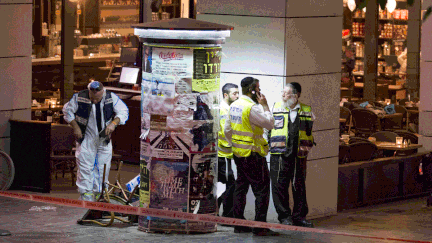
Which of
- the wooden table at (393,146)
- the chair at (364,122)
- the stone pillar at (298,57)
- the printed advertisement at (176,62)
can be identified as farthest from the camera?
the chair at (364,122)

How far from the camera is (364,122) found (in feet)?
57.4

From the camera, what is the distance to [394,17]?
25000 mm

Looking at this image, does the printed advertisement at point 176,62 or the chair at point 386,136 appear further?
the chair at point 386,136

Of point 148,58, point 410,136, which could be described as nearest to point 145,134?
point 148,58

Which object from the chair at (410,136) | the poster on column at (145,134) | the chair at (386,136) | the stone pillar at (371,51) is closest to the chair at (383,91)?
the stone pillar at (371,51)

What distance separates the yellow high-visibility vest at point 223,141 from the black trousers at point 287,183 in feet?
1.79

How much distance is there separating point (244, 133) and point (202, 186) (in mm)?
767

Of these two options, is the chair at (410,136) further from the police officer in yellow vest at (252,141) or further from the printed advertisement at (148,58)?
the printed advertisement at (148,58)

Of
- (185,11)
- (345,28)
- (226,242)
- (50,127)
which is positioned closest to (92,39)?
(185,11)

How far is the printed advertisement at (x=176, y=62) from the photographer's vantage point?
30.5 feet

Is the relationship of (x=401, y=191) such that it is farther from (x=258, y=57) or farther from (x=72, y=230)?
(x=72, y=230)

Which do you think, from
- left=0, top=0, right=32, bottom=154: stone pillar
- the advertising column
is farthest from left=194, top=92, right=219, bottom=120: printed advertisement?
left=0, top=0, right=32, bottom=154: stone pillar

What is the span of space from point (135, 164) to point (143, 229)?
5632mm

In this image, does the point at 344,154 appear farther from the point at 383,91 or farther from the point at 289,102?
the point at 383,91
